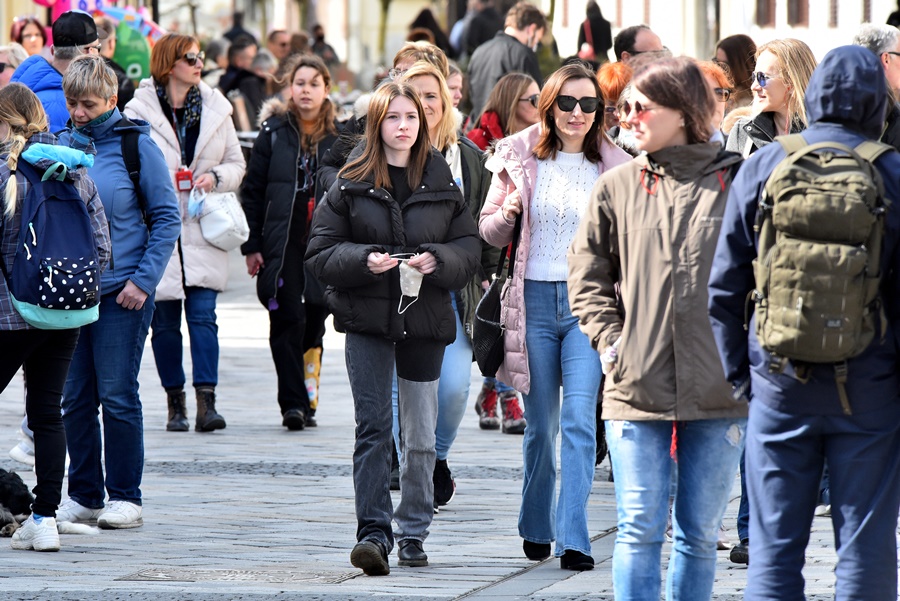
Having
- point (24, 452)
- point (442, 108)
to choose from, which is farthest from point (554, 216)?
point (24, 452)

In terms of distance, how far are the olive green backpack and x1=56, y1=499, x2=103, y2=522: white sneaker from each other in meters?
4.03

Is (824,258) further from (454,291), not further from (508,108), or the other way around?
(508,108)

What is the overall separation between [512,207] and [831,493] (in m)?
2.31

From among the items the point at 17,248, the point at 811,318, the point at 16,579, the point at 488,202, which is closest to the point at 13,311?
the point at 17,248

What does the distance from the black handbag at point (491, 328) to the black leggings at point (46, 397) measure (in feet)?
5.38

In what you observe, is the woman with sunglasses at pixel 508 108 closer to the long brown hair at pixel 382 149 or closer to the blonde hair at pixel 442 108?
the blonde hair at pixel 442 108

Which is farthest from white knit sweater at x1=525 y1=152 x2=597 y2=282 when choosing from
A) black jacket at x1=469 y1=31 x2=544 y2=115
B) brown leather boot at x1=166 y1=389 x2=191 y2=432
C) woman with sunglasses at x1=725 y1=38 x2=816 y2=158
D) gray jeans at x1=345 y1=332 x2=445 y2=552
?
black jacket at x1=469 y1=31 x2=544 y2=115

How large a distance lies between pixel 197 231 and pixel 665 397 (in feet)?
19.1

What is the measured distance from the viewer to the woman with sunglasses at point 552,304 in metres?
6.77

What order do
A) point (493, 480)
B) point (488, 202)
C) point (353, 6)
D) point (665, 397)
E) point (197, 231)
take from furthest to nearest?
point (353, 6) < point (197, 231) < point (493, 480) < point (488, 202) < point (665, 397)

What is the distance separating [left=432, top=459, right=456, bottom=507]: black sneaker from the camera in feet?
26.6

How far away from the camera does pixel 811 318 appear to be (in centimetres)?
466

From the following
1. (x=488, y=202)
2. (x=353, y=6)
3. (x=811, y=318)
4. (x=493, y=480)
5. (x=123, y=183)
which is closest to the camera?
(x=811, y=318)

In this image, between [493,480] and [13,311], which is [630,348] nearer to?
[13,311]
